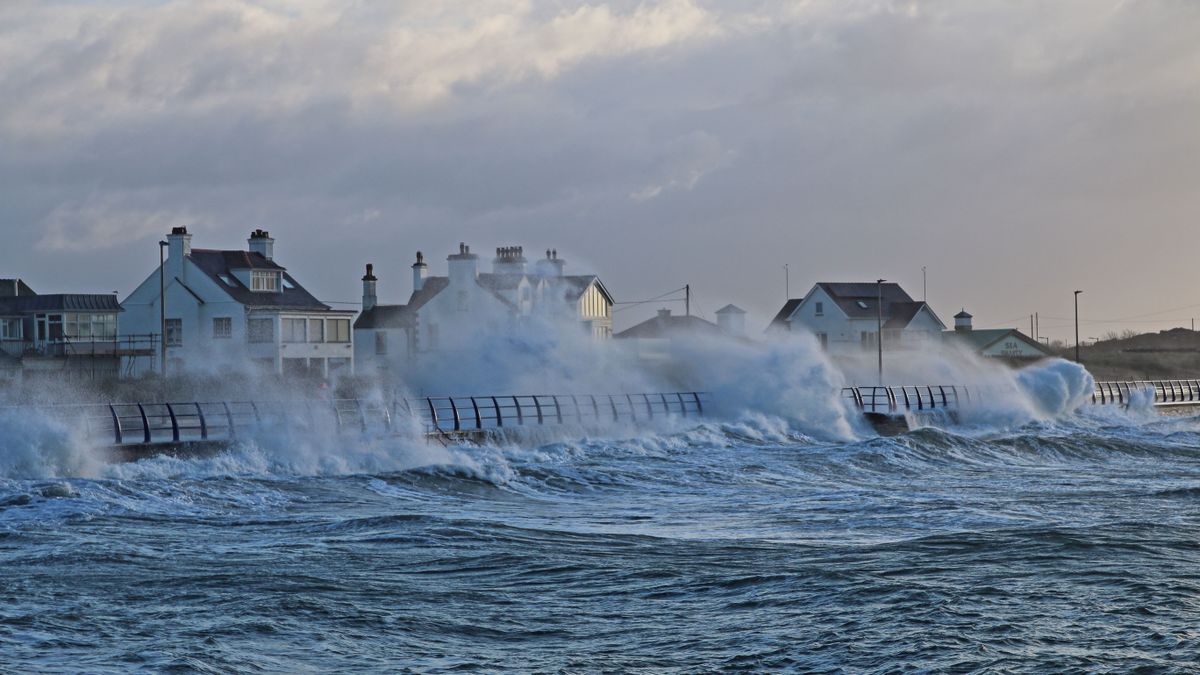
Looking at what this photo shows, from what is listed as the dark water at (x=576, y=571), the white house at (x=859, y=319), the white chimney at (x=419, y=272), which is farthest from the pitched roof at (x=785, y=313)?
the dark water at (x=576, y=571)

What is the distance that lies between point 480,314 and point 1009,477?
36498 mm

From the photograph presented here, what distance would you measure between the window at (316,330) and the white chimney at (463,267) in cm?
709

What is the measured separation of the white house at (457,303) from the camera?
204 feet

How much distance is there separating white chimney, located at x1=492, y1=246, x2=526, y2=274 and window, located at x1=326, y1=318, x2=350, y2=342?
25.1 feet

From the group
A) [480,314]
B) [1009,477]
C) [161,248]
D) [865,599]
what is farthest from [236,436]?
[480,314]

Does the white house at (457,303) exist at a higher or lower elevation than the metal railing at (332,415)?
higher

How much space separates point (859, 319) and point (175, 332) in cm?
3797

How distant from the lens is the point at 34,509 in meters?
19.0

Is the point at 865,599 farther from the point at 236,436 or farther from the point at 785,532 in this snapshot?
the point at 236,436

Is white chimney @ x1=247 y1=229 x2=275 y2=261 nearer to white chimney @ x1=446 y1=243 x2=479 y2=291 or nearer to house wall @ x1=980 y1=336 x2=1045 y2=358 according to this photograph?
white chimney @ x1=446 y1=243 x2=479 y2=291

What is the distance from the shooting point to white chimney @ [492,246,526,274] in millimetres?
63594

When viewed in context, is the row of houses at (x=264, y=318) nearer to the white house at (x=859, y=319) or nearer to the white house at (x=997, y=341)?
the white house at (x=859, y=319)

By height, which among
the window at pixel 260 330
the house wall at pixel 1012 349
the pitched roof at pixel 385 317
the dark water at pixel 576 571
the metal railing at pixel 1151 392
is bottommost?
the dark water at pixel 576 571

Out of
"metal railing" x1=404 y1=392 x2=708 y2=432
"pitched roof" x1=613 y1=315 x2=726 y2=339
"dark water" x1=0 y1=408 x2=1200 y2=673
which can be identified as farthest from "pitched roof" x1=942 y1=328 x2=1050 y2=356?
"dark water" x1=0 y1=408 x2=1200 y2=673
